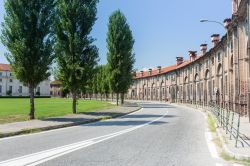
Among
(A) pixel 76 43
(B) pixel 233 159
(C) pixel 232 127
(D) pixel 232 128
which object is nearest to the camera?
(B) pixel 233 159

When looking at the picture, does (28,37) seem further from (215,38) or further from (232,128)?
(215,38)

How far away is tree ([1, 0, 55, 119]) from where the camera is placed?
2392 cm

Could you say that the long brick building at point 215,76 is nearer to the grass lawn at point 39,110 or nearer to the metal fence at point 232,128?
the metal fence at point 232,128

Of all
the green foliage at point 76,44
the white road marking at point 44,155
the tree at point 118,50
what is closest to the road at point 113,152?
the white road marking at point 44,155

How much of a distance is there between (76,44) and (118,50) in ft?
78.1

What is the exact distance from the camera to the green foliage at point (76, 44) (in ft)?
103

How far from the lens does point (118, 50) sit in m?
55.0

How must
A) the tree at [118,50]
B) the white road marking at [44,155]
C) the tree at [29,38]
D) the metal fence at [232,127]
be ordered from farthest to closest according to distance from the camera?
the tree at [118,50] → the tree at [29,38] → the metal fence at [232,127] → the white road marking at [44,155]

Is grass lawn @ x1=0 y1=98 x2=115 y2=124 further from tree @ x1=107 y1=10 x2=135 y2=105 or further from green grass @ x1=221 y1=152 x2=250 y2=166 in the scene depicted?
green grass @ x1=221 y1=152 x2=250 y2=166

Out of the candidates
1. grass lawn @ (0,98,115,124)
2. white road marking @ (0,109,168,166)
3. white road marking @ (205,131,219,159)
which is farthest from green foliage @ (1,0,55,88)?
white road marking @ (205,131,219,159)

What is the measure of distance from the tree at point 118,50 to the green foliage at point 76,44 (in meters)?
22.4

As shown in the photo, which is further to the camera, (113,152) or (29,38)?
(29,38)

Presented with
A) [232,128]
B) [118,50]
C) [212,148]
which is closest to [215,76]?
[118,50]

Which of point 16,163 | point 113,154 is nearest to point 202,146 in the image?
point 113,154
